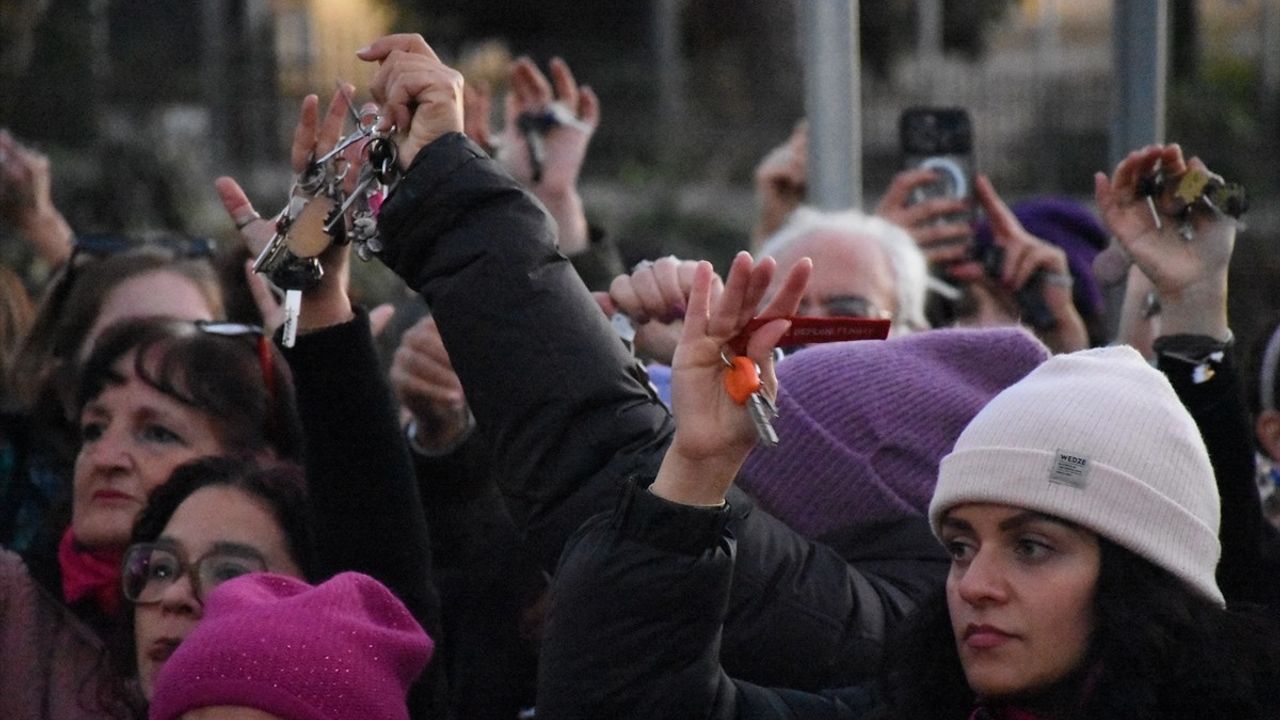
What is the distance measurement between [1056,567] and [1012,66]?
552 inches

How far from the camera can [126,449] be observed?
3.29 m

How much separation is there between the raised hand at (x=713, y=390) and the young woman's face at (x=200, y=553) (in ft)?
3.51

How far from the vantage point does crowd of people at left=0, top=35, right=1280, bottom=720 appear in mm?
2133

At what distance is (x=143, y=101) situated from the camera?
14.0m

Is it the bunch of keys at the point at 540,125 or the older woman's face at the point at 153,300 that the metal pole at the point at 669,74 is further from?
the older woman's face at the point at 153,300

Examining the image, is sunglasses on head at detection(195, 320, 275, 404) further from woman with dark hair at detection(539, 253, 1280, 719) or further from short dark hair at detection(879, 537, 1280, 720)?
short dark hair at detection(879, 537, 1280, 720)

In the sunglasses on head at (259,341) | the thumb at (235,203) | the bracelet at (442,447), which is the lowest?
the bracelet at (442,447)

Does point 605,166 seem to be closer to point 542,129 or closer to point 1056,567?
point 542,129

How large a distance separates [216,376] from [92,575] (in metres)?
0.40

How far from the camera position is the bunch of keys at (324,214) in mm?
2436

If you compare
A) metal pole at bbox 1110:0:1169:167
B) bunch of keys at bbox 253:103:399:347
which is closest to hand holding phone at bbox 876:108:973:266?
metal pole at bbox 1110:0:1169:167

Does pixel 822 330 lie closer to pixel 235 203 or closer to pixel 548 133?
pixel 235 203

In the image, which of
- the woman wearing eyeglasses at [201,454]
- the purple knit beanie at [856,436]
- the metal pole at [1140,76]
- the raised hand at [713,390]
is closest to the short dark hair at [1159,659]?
the purple knit beanie at [856,436]

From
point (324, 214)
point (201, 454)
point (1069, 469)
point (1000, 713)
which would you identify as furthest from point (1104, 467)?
point (201, 454)
